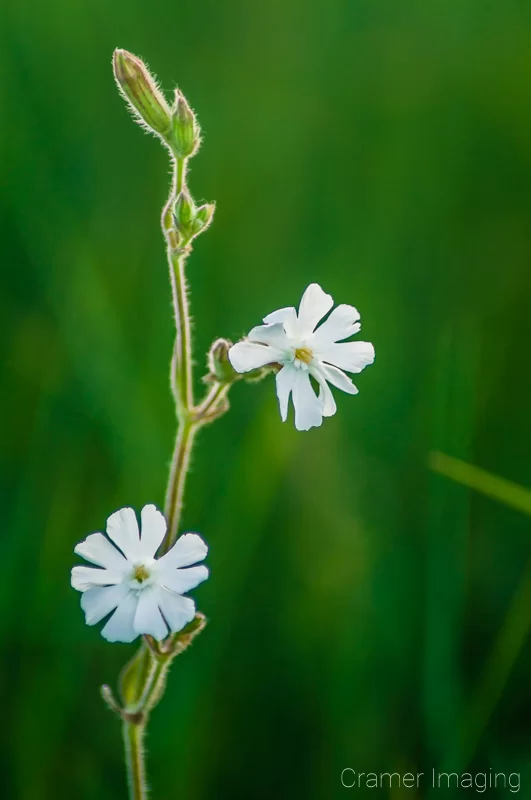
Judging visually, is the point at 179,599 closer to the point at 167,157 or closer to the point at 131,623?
the point at 131,623

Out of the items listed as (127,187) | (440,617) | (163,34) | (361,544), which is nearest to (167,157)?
(127,187)

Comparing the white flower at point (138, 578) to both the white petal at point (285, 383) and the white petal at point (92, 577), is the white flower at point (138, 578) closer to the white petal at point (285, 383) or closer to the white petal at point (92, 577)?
the white petal at point (92, 577)

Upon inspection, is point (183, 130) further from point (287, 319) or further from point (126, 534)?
point (126, 534)

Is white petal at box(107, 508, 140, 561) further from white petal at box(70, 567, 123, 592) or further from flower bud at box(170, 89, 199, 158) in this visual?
flower bud at box(170, 89, 199, 158)

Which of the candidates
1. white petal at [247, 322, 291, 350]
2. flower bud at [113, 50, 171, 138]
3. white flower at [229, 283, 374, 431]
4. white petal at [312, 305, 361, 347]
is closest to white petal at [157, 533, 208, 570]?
white flower at [229, 283, 374, 431]

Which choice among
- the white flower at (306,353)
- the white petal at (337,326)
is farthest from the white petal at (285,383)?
the white petal at (337,326)

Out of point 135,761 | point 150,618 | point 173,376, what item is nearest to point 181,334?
point 173,376
